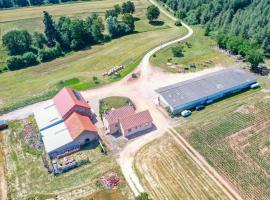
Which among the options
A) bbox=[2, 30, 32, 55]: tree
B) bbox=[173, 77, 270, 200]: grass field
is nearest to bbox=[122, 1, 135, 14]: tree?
bbox=[2, 30, 32, 55]: tree

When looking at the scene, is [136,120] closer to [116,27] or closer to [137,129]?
[137,129]

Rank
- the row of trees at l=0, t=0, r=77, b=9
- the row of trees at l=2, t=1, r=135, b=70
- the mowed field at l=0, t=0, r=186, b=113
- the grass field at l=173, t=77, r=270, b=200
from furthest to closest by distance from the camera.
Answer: the row of trees at l=0, t=0, r=77, b=9
the row of trees at l=2, t=1, r=135, b=70
the mowed field at l=0, t=0, r=186, b=113
the grass field at l=173, t=77, r=270, b=200

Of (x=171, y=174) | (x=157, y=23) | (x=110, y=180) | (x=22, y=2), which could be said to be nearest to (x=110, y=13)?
(x=157, y=23)

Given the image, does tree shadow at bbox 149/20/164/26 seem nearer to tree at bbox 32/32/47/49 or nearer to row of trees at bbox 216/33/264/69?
row of trees at bbox 216/33/264/69

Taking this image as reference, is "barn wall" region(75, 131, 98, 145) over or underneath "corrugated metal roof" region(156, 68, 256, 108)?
underneath

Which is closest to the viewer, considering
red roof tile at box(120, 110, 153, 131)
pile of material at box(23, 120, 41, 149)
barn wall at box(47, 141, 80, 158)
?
barn wall at box(47, 141, 80, 158)

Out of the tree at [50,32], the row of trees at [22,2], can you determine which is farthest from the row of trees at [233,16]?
the row of trees at [22,2]

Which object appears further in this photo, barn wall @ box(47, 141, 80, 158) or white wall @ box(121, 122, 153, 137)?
white wall @ box(121, 122, 153, 137)

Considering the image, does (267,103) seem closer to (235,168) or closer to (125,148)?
(235,168)
